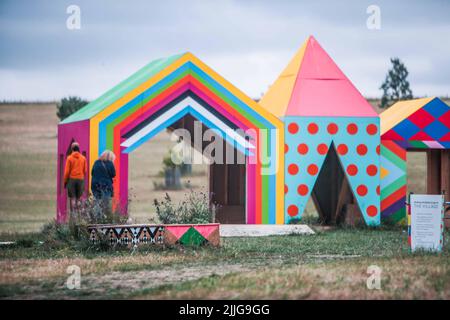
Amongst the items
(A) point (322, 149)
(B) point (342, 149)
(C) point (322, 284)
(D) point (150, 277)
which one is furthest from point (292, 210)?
(C) point (322, 284)

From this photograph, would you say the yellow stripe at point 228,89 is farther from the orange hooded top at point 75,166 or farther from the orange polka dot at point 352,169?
the orange polka dot at point 352,169

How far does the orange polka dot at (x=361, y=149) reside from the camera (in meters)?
21.6

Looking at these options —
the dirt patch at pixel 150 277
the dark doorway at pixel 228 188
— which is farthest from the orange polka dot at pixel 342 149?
the dirt patch at pixel 150 277

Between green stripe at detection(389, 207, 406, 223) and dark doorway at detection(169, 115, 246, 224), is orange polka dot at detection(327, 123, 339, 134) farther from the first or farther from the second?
dark doorway at detection(169, 115, 246, 224)

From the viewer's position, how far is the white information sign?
14047mm

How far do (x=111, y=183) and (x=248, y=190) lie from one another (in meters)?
3.94

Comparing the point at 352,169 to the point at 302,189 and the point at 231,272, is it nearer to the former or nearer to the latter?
the point at 302,189

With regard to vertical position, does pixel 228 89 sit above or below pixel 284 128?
above

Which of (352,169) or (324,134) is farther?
(352,169)

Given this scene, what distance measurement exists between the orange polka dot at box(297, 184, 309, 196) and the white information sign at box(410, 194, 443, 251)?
22.6 feet

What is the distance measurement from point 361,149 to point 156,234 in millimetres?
8121

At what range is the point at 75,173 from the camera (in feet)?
59.9

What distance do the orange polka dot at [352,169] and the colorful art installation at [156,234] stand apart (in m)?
7.17
